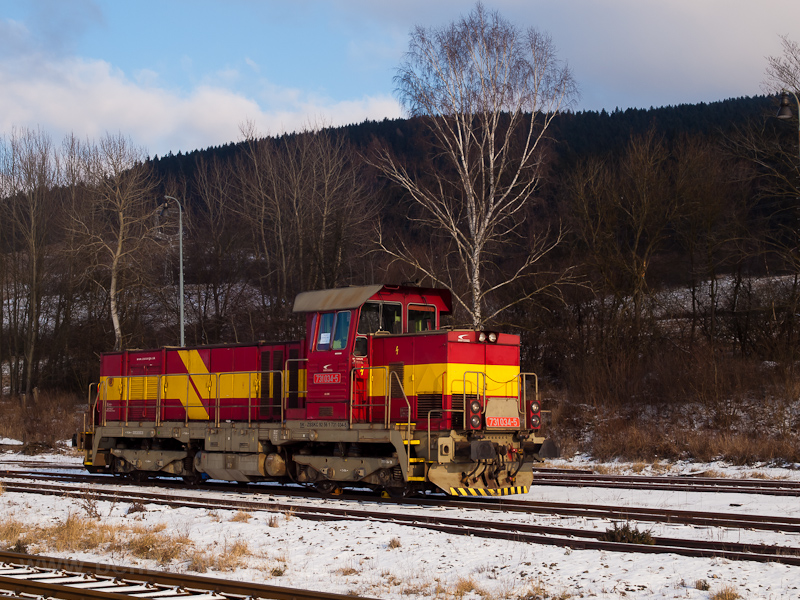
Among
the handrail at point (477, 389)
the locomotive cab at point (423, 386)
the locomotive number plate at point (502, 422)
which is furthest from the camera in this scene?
the locomotive number plate at point (502, 422)

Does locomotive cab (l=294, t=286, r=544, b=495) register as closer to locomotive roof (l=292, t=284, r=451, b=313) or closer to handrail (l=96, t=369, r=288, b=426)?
locomotive roof (l=292, t=284, r=451, b=313)

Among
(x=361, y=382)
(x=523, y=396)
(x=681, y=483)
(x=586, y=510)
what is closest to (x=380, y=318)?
(x=361, y=382)

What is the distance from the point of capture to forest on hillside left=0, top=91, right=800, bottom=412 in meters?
26.3

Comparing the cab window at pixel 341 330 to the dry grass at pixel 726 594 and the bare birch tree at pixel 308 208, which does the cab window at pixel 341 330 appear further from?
the bare birch tree at pixel 308 208

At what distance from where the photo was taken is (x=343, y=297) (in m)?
12.9

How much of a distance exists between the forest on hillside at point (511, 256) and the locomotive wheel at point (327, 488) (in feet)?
29.5

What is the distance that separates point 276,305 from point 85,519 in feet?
97.0

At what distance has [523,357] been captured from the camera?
1243 inches

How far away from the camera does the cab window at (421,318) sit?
13.4 m

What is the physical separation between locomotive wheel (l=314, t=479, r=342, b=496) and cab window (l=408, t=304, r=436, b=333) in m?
3.18

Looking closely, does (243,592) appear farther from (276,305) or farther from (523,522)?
(276,305)

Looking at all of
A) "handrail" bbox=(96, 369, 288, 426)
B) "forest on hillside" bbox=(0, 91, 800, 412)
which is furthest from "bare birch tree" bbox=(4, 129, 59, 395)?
"handrail" bbox=(96, 369, 288, 426)

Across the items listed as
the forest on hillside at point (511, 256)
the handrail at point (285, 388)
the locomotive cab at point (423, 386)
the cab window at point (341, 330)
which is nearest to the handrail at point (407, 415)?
the locomotive cab at point (423, 386)

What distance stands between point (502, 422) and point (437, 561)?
4691mm
